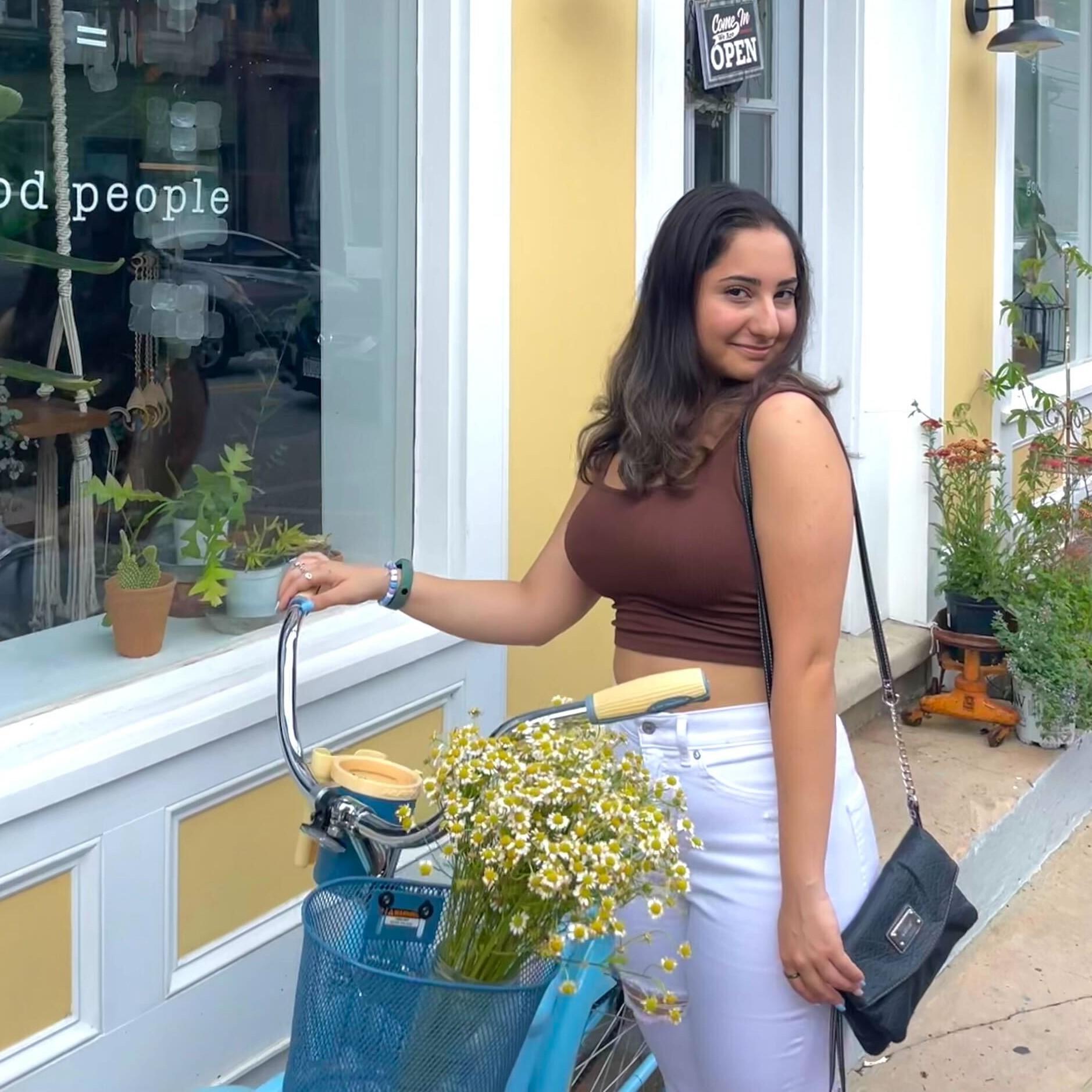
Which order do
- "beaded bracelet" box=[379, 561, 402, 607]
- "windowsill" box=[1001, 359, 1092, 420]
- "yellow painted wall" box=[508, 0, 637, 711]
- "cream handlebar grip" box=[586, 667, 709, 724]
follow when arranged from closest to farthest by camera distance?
"cream handlebar grip" box=[586, 667, 709, 724]
"beaded bracelet" box=[379, 561, 402, 607]
"yellow painted wall" box=[508, 0, 637, 711]
"windowsill" box=[1001, 359, 1092, 420]

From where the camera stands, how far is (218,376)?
2.99 metres

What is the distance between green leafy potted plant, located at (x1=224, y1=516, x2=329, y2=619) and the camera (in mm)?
2965

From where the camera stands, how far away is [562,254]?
3.45 meters

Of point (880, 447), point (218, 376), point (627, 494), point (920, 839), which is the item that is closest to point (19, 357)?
point (218, 376)

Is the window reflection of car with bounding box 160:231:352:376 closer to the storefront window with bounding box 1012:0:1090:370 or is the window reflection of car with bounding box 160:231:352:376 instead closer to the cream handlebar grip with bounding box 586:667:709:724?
the cream handlebar grip with bounding box 586:667:709:724

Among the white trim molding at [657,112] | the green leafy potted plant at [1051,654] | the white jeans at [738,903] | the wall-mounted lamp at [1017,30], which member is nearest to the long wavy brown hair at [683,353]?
the white jeans at [738,903]

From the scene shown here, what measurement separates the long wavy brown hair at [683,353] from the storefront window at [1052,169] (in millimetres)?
4046

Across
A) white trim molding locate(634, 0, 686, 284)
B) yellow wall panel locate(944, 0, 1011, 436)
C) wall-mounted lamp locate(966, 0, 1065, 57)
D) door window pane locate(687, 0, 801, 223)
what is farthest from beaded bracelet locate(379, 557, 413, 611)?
wall-mounted lamp locate(966, 0, 1065, 57)

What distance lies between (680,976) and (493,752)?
692 mm

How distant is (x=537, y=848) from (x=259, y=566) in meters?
1.65

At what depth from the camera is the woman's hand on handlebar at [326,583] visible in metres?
2.15

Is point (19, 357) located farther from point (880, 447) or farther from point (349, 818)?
point (880, 447)

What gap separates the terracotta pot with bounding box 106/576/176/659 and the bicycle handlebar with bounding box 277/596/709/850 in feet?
2.95

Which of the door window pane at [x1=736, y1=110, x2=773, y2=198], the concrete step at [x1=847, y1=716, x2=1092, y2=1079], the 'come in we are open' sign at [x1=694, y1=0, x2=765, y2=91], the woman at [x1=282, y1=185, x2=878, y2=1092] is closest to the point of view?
the woman at [x1=282, y1=185, x2=878, y2=1092]
